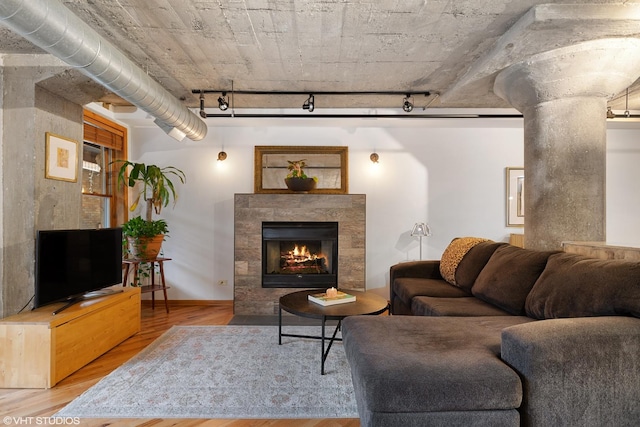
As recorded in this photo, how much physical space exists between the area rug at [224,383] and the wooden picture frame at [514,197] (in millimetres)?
3247

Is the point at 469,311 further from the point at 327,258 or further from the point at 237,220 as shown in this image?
the point at 237,220

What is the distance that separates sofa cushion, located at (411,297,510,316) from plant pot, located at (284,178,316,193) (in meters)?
2.10

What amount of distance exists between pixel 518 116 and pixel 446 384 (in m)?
4.10

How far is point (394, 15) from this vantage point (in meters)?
2.42

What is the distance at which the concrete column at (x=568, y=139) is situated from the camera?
2689 mm

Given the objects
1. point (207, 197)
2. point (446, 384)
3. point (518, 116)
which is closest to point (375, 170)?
point (518, 116)

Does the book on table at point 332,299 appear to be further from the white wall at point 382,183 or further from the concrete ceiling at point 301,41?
the concrete ceiling at point 301,41

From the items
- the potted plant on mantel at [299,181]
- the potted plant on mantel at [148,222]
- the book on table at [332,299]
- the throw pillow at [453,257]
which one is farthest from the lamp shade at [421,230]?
the potted plant on mantel at [148,222]

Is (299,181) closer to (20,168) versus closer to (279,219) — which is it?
(279,219)

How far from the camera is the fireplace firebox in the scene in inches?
178

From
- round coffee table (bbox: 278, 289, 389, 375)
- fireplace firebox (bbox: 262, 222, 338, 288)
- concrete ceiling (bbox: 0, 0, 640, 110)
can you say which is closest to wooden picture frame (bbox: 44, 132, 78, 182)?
concrete ceiling (bbox: 0, 0, 640, 110)

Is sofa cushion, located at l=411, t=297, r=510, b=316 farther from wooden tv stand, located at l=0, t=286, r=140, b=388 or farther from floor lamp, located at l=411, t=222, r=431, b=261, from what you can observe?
wooden tv stand, located at l=0, t=286, r=140, b=388

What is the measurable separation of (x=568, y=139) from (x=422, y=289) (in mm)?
1705

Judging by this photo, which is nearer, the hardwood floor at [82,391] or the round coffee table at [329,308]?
the hardwood floor at [82,391]
